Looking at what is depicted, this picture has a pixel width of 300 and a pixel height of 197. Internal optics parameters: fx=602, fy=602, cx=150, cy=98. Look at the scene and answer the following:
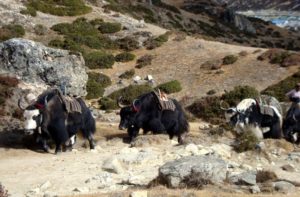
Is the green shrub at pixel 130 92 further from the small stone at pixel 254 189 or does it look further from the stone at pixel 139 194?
the stone at pixel 139 194

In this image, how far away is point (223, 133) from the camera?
755 inches

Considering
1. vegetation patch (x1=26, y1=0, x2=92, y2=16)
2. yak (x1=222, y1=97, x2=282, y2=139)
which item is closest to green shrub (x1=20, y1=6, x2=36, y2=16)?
vegetation patch (x1=26, y1=0, x2=92, y2=16)

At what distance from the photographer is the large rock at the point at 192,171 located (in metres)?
11.6

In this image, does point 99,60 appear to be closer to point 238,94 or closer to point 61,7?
point 238,94

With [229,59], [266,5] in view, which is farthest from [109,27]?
[266,5]

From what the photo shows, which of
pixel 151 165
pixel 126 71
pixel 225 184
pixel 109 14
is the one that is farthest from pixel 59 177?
pixel 109 14

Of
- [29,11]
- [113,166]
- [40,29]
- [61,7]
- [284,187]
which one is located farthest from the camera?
[61,7]

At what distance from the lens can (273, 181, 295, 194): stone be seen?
11492 mm

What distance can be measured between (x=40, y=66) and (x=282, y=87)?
1203cm

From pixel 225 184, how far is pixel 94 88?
68.7ft

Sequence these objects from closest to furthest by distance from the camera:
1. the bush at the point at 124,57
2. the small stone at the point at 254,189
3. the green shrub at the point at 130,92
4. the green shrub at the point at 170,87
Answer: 1. the small stone at the point at 254,189
2. the green shrub at the point at 130,92
3. the green shrub at the point at 170,87
4. the bush at the point at 124,57

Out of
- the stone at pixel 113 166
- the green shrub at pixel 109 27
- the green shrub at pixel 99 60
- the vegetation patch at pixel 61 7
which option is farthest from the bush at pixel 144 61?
the stone at pixel 113 166

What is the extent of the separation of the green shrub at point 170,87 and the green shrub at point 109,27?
34.7 feet

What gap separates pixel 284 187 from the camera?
38.1 feet
